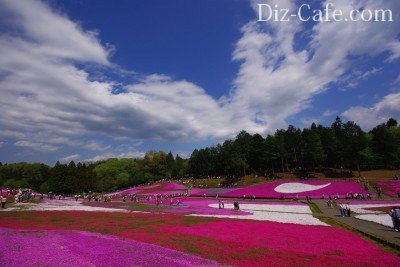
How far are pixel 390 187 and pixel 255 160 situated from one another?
205ft

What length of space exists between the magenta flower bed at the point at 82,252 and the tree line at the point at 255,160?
84.6 m

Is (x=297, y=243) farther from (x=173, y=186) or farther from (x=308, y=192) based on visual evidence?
(x=173, y=186)

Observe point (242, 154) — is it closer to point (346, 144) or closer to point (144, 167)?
point (346, 144)

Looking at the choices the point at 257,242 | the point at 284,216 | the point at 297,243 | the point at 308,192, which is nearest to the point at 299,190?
the point at 308,192

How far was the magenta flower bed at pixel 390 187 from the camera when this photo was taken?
190 feet

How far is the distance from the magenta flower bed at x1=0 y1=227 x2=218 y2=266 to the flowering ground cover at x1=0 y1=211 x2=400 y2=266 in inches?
20.9

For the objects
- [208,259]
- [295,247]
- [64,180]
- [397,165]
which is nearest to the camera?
[208,259]

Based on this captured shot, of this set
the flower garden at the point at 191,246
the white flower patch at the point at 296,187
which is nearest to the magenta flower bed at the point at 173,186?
the white flower patch at the point at 296,187

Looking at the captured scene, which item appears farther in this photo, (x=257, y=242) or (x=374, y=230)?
(x=374, y=230)

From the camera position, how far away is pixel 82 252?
16.6 metres

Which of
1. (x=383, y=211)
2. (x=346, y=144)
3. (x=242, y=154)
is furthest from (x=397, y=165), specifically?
(x=383, y=211)

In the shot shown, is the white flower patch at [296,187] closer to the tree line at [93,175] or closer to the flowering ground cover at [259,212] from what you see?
the flowering ground cover at [259,212]

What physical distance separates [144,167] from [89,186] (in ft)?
91.3

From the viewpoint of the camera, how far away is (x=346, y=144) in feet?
325
